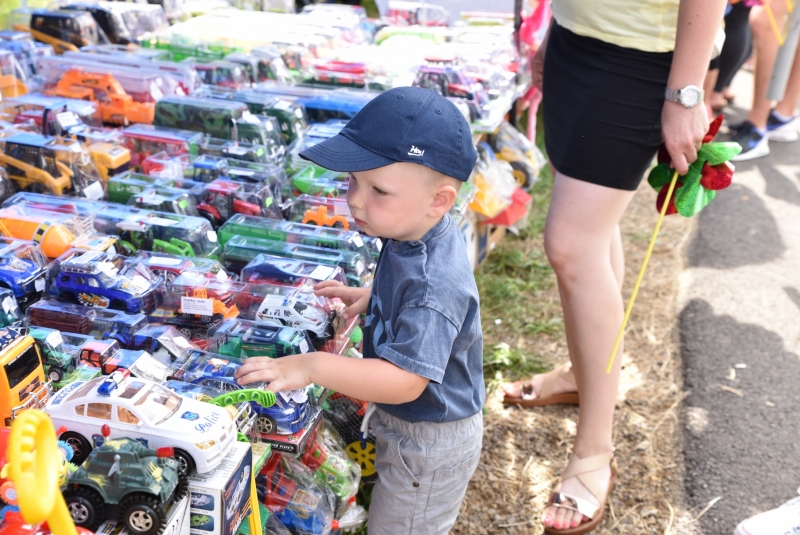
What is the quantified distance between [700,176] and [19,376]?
5.42 ft

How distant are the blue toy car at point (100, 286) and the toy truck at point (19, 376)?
0.43 metres

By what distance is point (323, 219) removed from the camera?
2525 mm

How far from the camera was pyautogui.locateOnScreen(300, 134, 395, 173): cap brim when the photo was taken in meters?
1.50

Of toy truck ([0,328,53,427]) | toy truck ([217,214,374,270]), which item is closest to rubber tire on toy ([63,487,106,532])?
toy truck ([0,328,53,427])

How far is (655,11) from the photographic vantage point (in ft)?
6.25

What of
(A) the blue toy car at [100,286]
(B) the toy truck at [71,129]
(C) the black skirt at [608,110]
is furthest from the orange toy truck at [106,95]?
(C) the black skirt at [608,110]

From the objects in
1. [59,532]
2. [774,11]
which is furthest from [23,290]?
[774,11]

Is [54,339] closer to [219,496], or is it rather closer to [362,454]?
[219,496]

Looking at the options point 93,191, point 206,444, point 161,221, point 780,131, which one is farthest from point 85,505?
point 780,131

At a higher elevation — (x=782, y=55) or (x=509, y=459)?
(x=782, y=55)

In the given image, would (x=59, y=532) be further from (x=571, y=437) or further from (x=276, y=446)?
(x=571, y=437)

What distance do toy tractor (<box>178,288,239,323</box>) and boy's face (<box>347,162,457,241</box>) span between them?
564mm

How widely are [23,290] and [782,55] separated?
201 inches

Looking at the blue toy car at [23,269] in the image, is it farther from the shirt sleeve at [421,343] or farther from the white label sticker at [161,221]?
the shirt sleeve at [421,343]
